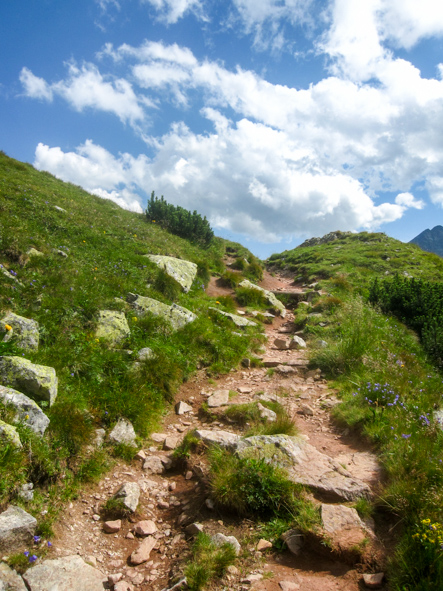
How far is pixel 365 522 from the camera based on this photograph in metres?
3.62

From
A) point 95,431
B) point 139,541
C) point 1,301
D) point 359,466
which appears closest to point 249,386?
point 359,466

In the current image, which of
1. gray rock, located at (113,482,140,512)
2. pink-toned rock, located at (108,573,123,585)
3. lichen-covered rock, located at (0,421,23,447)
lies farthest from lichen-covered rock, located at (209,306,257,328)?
pink-toned rock, located at (108,573,123,585)

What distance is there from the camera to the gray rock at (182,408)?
6.52m

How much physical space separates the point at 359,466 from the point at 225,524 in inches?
85.0

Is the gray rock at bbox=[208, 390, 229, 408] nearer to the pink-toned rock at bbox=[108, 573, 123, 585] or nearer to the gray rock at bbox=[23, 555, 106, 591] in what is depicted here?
the pink-toned rock at bbox=[108, 573, 123, 585]

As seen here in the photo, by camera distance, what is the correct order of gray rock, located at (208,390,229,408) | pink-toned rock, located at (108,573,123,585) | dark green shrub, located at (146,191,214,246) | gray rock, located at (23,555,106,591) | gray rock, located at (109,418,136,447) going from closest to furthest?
gray rock, located at (23,555,106,591) < pink-toned rock, located at (108,573,123,585) < gray rock, located at (109,418,136,447) < gray rock, located at (208,390,229,408) < dark green shrub, located at (146,191,214,246)

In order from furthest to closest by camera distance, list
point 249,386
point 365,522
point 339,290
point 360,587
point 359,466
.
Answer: point 339,290 → point 249,386 → point 359,466 → point 365,522 → point 360,587

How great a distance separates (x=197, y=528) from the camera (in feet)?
12.2

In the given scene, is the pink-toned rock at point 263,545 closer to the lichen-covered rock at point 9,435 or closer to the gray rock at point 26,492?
the gray rock at point 26,492

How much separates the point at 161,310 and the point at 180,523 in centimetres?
555

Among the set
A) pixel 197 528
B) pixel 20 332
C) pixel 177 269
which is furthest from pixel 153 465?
pixel 177 269

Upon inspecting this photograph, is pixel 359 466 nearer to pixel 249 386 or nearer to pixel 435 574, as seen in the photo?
pixel 435 574

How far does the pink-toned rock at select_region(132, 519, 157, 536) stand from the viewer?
3.90m

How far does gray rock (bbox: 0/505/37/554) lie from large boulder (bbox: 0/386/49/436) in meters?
0.98
